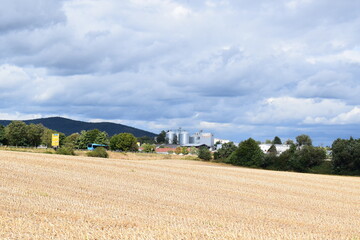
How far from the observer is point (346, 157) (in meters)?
107

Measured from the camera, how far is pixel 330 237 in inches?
645

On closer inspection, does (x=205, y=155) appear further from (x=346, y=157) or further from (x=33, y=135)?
(x=33, y=135)

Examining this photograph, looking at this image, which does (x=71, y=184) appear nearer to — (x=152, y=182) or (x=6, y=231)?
(x=152, y=182)

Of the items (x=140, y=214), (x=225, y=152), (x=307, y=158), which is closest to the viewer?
(x=140, y=214)

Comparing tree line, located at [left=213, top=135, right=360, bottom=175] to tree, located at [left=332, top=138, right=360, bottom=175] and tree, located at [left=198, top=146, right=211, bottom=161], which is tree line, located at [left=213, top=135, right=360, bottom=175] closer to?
tree, located at [left=332, top=138, right=360, bottom=175]

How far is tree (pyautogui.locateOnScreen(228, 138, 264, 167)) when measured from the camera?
124 meters

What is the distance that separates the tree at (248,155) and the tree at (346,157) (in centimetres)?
2158

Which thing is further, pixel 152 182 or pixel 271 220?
pixel 152 182

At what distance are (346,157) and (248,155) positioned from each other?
28.8 m

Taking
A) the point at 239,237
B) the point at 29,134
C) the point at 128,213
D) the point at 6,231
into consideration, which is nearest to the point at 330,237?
the point at 239,237

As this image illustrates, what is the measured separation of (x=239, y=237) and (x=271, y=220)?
7.70m

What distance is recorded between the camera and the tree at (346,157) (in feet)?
348

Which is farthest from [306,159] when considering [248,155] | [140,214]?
[140,214]

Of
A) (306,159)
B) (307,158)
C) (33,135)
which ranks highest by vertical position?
(33,135)
